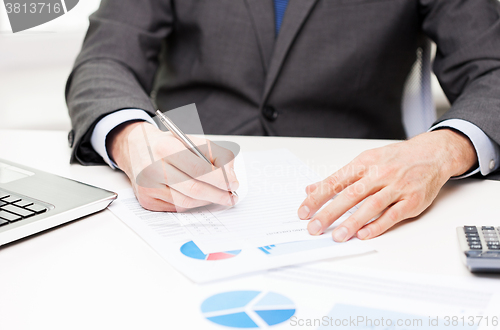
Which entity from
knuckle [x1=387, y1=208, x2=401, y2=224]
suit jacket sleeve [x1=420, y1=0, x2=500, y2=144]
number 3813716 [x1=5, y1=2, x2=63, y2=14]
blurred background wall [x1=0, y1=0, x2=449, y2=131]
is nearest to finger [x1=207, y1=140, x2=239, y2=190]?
knuckle [x1=387, y1=208, x2=401, y2=224]

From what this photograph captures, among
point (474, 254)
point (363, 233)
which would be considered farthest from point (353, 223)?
point (474, 254)

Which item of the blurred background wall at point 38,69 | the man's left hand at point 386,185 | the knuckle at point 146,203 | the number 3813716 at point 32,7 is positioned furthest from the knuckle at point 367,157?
the blurred background wall at point 38,69

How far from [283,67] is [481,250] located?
68 centimetres

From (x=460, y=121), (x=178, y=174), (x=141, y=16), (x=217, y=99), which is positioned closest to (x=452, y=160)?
(x=460, y=121)

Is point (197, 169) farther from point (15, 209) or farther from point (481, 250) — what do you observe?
point (481, 250)

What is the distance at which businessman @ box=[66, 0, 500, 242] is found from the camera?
77 centimetres

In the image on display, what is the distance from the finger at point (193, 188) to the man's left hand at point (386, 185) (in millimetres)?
108

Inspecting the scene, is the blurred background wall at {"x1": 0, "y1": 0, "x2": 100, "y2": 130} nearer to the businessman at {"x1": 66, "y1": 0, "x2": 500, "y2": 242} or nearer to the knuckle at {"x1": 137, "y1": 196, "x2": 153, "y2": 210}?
the businessman at {"x1": 66, "y1": 0, "x2": 500, "y2": 242}

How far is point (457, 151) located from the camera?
0.69m

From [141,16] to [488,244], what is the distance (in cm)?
90

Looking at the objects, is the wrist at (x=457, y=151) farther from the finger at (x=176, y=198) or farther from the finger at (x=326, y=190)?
the finger at (x=176, y=198)

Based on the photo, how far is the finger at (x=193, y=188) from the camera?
57cm

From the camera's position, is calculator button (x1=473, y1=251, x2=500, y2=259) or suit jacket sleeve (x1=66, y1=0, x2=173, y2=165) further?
suit jacket sleeve (x1=66, y1=0, x2=173, y2=165)

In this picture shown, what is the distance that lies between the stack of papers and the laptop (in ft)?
0.13
